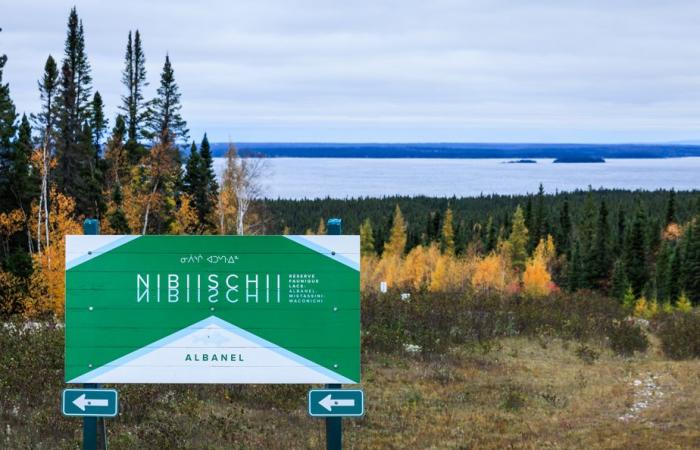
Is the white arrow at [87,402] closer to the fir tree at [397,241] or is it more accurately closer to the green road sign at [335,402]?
the green road sign at [335,402]

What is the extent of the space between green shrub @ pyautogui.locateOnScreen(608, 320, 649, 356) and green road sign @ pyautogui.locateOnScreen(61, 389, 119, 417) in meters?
18.2

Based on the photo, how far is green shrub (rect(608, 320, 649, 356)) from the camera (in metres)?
22.7

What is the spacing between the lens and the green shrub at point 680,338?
22578mm

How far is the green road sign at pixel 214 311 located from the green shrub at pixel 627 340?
17.3 metres

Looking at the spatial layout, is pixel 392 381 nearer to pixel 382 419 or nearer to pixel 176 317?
pixel 382 419

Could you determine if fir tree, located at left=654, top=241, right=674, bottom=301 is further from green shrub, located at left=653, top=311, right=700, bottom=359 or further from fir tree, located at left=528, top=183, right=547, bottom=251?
green shrub, located at left=653, top=311, right=700, bottom=359

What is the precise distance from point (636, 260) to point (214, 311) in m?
106

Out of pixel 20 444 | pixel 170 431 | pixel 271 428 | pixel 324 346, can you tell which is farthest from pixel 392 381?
pixel 324 346

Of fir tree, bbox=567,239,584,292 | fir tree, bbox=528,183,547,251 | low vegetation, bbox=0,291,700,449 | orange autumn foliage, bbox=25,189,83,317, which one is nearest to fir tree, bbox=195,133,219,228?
orange autumn foliage, bbox=25,189,83,317

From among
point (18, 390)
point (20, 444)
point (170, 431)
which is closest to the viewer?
point (20, 444)

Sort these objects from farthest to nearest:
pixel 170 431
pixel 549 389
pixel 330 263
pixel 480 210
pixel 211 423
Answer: pixel 480 210 < pixel 549 389 < pixel 211 423 < pixel 170 431 < pixel 330 263

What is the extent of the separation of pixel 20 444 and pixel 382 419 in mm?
6005

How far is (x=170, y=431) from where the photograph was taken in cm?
1080

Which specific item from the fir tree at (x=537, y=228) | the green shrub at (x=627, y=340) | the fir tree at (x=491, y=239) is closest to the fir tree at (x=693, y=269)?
the fir tree at (x=491, y=239)
